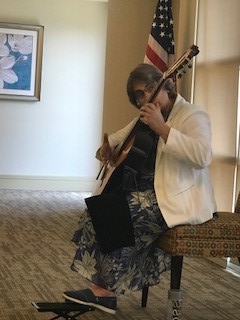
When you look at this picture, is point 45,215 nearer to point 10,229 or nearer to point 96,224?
point 10,229

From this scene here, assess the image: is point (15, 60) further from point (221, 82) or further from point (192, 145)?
point (192, 145)

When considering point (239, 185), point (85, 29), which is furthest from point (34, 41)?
point (239, 185)

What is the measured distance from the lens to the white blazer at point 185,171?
111 inches

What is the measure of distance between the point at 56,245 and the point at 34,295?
1.70 m

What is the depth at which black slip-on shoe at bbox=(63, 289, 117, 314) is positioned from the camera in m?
3.03

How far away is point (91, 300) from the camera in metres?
3.05

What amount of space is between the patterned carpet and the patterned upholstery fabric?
1.70 ft

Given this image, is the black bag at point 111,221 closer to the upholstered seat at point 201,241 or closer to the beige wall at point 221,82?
the upholstered seat at point 201,241

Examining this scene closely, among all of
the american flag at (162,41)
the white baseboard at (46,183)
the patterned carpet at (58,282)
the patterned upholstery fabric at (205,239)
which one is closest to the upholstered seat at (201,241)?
the patterned upholstery fabric at (205,239)

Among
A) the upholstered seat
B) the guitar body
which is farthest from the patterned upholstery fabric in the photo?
the guitar body

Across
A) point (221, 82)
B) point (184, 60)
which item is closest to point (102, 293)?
point (184, 60)

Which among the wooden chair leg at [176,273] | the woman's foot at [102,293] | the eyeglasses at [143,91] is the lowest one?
the woman's foot at [102,293]

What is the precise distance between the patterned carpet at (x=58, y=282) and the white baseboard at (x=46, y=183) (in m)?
3.25

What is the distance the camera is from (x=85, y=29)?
988 cm
